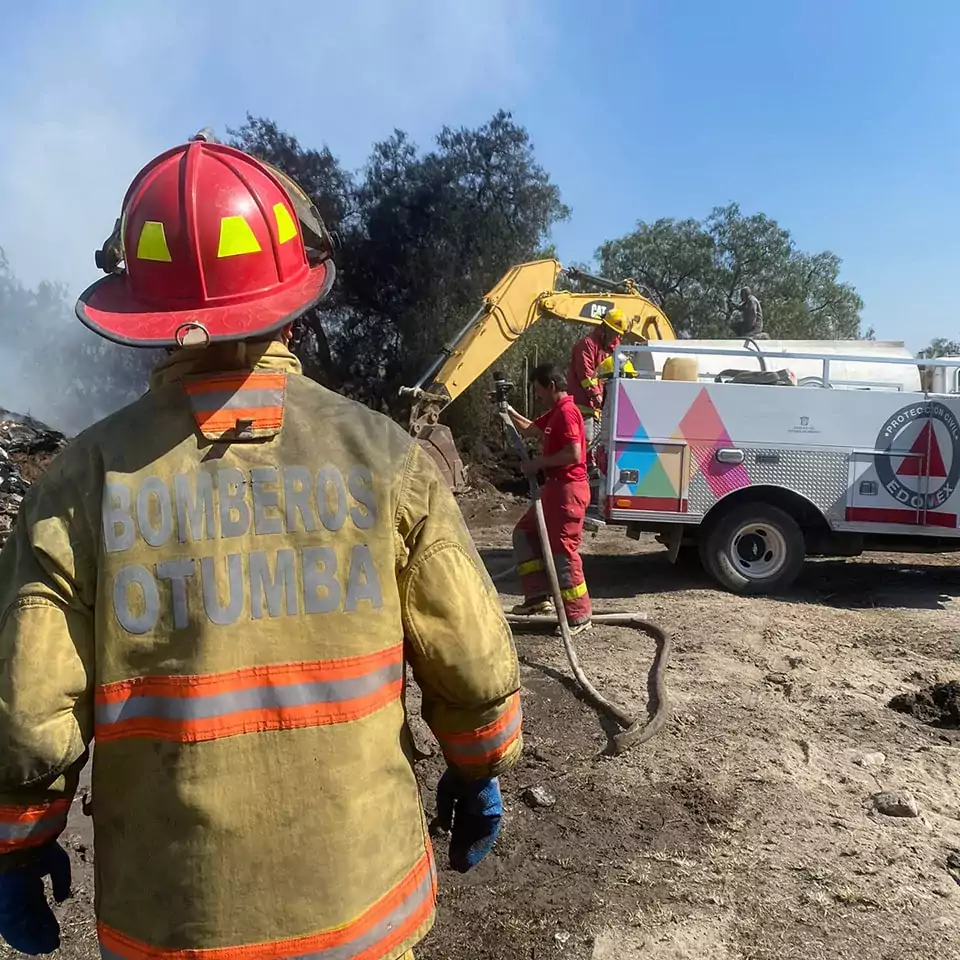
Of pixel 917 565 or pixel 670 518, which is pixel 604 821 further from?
pixel 917 565

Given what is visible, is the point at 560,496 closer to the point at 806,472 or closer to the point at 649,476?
the point at 649,476

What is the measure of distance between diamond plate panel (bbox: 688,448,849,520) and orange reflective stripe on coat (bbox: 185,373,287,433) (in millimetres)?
6347

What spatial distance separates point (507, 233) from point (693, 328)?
563 inches

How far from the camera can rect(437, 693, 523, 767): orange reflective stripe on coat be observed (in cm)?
155

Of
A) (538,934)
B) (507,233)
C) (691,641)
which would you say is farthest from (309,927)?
(507,233)

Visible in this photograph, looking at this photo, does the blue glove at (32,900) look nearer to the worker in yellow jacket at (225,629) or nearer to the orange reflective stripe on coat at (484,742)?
the worker in yellow jacket at (225,629)

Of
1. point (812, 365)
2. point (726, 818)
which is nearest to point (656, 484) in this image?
point (812, 365)

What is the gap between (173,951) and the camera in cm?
133

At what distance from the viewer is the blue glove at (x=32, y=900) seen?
143 centimetres

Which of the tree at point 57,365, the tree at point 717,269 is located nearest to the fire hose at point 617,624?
the tree at point 57,365

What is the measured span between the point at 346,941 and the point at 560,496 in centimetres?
479

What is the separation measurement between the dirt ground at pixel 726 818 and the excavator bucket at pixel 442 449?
4.82 meters

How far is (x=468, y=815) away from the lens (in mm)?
1754

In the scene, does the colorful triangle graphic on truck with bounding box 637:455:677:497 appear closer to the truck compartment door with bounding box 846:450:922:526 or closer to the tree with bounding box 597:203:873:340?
the truck compartment door with bounding box 846:450:922:526
